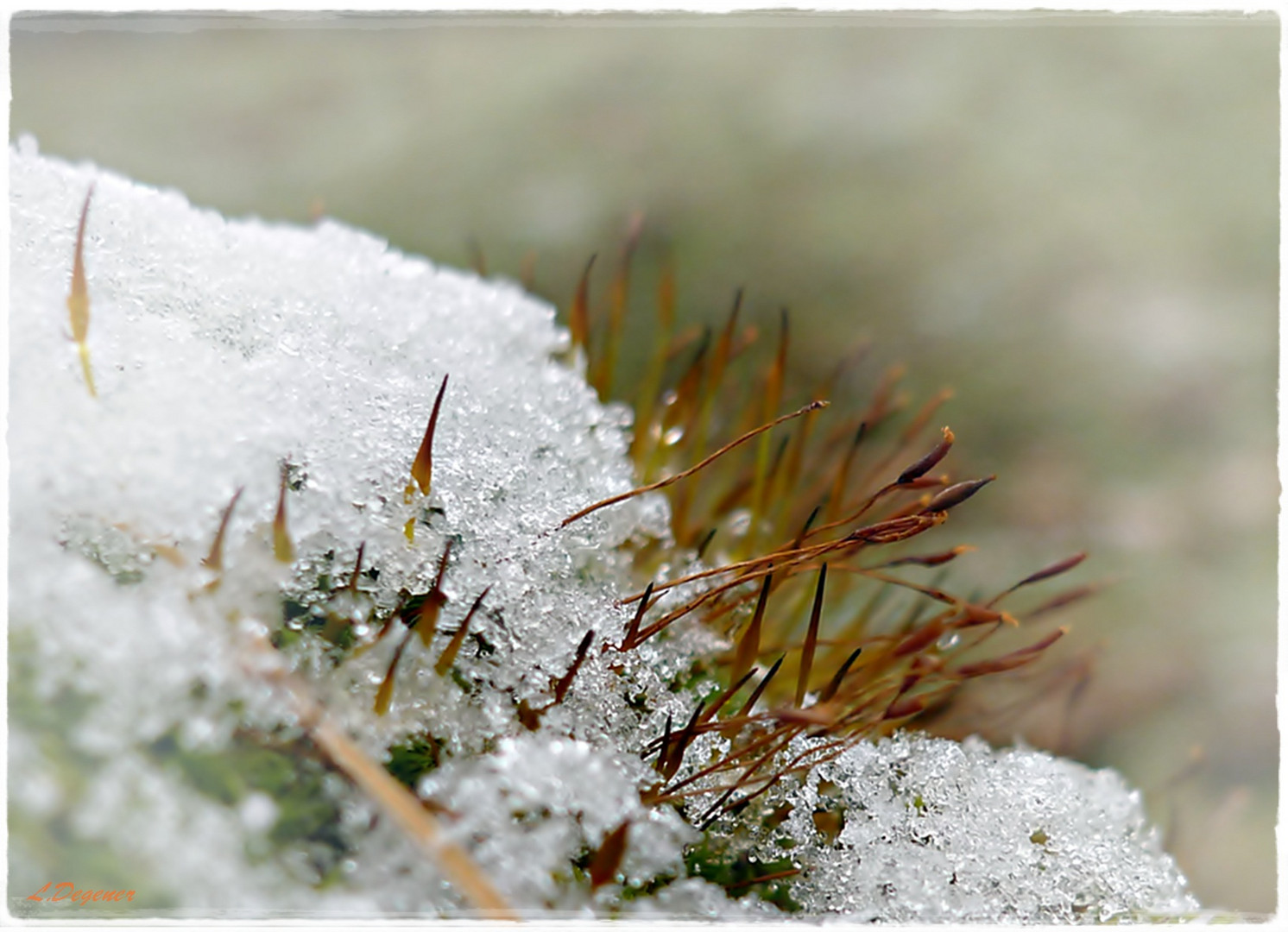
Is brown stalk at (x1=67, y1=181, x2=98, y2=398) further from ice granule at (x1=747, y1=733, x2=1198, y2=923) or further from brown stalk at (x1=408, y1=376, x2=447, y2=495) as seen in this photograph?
ice granule at (x1=747, y1=733, x2=1198, y2=923)

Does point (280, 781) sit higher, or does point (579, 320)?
point (579, 320)

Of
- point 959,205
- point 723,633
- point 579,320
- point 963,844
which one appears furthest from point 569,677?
point 959,205

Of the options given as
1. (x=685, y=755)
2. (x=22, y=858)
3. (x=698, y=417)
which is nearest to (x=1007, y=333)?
(x=698, y=417)

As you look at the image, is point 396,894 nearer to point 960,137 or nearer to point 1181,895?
point 1181,895

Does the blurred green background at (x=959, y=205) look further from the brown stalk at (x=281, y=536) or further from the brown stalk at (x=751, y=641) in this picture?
the brown stalk at (x=281, y=536)

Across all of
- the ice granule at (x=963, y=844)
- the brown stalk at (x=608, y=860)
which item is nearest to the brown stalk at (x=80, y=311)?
the brown stalk at (x=608, y=860)

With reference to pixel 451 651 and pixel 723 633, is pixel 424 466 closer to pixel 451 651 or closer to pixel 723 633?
pixel 451 651
